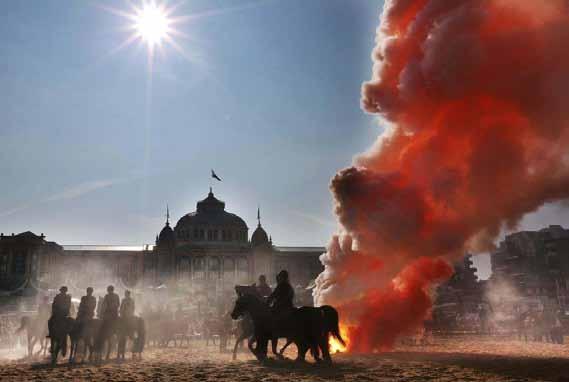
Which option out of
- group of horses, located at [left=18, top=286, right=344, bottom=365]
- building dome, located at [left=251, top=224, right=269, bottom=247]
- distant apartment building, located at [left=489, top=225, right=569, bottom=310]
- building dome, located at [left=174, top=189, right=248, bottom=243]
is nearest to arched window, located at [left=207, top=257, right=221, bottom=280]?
building dome, located at [left=174, top=189, right=248, bottom=243]

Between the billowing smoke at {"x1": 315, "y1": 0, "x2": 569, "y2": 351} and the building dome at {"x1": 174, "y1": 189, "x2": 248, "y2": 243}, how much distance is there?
257 feet

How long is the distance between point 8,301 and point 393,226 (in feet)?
221

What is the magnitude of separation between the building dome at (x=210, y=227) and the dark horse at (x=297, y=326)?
83563 mm

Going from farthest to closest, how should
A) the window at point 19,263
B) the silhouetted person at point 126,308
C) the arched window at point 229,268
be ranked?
the arched window at point 229,268 < the window at point 19,263 < the silhouetted person at point 126,308

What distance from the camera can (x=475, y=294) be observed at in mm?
59906

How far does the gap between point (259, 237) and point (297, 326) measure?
268 feet

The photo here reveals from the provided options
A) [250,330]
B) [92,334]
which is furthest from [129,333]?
[250,330]

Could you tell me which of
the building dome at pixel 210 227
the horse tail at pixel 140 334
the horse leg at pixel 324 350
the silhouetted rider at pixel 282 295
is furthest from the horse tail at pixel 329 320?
the building dome at pixel 210 227

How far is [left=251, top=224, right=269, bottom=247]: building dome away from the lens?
95900 millimetres

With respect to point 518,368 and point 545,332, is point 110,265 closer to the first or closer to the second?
point 545,332

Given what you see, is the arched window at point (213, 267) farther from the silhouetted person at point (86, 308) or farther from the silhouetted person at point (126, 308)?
the silhouetted person at point (86, 308)

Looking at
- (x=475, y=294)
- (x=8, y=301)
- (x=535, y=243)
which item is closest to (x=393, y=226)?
A: (x=475, y=294)

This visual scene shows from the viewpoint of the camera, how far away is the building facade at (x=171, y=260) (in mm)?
84750

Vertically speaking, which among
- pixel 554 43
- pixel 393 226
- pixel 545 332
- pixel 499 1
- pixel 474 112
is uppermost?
pixel 499 1
